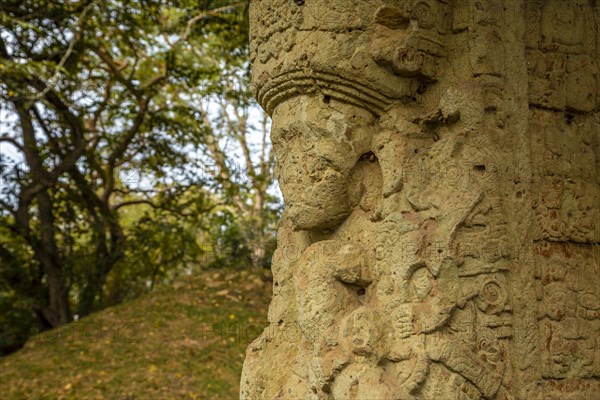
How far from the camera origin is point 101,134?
9.93 meters

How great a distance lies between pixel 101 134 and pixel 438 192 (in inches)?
298

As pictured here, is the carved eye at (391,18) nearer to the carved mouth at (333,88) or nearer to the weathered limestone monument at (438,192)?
the weathered limestone monument at (438,192)

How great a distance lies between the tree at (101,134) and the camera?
9.06m

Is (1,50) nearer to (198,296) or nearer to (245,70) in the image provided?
(245,70)

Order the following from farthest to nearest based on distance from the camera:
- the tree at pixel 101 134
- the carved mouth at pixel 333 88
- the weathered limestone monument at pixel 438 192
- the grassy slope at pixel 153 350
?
the tree at pixel 101 134 → the grassy slope at pixel 153 350 → the carved mouth at pixel 333 88 → the weathered limestone monument at pixel 438 192

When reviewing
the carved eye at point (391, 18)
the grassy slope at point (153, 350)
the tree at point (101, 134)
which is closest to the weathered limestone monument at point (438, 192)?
the carved eye at point (391, 18)

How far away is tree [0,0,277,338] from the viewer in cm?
906

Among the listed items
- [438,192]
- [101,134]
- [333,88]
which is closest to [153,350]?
[101,134]

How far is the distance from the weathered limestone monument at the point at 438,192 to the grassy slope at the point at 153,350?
12.7ft

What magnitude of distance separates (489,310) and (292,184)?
3.28 feet

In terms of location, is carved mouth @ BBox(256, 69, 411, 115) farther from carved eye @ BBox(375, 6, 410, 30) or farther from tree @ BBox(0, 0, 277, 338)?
tree @ BBox(0, 0, 277, 338)

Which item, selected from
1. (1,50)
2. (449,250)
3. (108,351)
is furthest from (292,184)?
(1,50)

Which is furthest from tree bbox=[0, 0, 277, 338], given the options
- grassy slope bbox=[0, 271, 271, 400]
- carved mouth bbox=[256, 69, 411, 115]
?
carved mouth bbox=[256, 69, 411, 115]

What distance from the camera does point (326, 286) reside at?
10.5 ft
